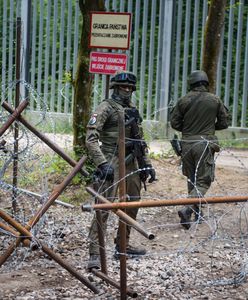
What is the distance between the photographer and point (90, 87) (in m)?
10.8

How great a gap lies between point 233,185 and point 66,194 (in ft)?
8.71

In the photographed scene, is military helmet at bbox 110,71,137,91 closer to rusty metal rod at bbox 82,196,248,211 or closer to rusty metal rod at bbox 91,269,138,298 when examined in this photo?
rusty metal rod at bbox 91,269,138,298

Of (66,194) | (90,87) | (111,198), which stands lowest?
(66,194)

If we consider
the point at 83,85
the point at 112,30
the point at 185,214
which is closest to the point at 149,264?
the point at 185,214

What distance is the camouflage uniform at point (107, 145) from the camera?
22.4ft

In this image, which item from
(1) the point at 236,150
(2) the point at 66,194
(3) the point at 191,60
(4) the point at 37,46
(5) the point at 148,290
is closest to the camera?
(5) the point at 148,290

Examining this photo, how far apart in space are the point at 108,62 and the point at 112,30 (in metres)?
0.40

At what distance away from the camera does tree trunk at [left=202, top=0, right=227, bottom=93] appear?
11.8 meters

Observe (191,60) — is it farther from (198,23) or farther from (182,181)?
(182,181)

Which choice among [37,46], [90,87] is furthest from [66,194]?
[37,46]

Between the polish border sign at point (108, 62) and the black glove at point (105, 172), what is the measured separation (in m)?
2.60

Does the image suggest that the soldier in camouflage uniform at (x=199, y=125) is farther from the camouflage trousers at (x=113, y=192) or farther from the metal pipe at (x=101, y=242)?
the metal pipe at (x=101, y=242)

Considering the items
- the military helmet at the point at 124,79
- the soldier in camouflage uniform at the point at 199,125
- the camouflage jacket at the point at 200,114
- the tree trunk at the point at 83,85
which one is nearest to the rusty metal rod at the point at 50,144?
the military helmet at the point at 124,79

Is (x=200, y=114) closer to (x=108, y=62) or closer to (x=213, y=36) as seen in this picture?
(x=108, y=62)
